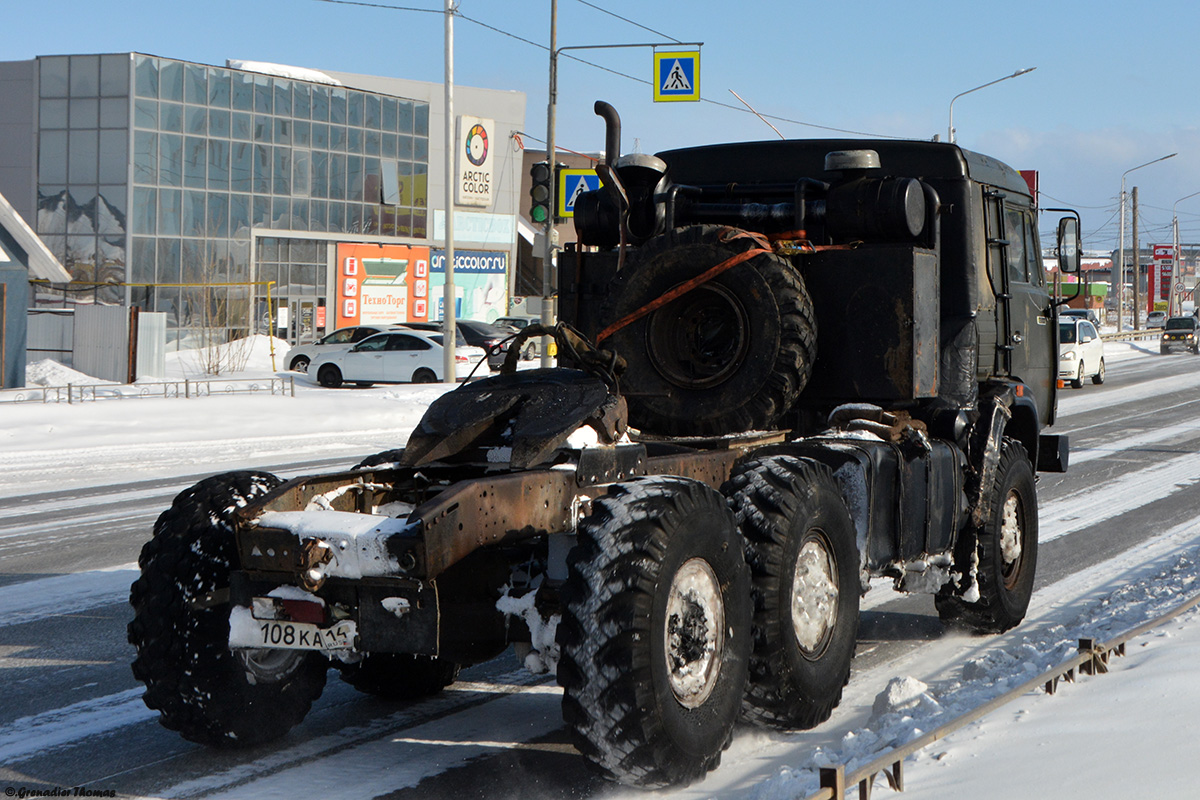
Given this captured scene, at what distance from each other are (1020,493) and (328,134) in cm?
4295

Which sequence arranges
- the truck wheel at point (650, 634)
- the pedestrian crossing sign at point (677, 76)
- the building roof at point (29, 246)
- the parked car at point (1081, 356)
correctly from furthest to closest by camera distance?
the parked car at point (1081, 356)
the building roof at point (29, 246)
the pedestrian crossing sign at point (677, 76)
the truck wheel at point (650, 634)

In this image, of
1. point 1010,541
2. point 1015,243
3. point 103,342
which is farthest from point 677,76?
point 1010,541

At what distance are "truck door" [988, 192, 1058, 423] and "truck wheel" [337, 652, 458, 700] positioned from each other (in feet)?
12.7

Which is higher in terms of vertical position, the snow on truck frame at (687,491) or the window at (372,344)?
the window at (372,344)

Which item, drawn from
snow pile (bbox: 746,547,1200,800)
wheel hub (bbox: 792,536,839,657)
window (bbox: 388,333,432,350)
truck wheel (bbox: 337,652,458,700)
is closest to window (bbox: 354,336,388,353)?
window (bbox: 388,333,432,350)

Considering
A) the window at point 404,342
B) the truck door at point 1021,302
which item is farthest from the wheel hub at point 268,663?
the window at point 404,342

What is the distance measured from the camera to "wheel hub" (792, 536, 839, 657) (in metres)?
4.99

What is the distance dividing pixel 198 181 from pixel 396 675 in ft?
134

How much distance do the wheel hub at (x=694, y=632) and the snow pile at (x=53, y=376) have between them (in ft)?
86.4

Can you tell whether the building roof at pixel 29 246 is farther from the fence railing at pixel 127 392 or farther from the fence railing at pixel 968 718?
the fence railing at pixel 968 718

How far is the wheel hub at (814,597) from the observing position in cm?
499

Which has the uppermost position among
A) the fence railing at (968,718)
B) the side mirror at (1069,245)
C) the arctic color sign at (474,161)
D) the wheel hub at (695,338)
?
the arctic color sign at (474,161)

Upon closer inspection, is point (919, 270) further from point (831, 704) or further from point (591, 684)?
point (591, 684)

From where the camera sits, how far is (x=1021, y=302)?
25.3 ft
